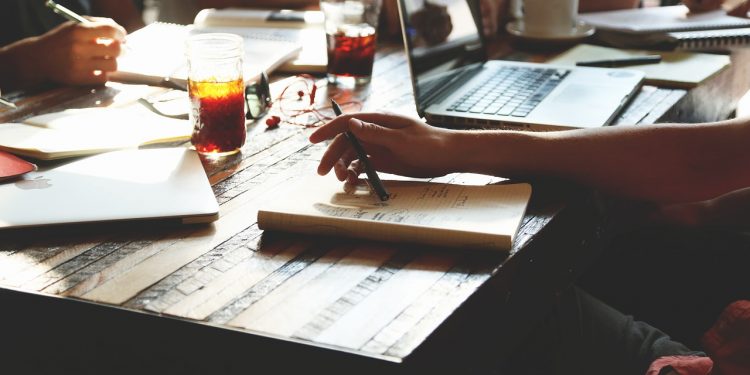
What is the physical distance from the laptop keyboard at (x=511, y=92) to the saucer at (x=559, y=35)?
0.24 meters

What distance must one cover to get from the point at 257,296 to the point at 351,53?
903 mm

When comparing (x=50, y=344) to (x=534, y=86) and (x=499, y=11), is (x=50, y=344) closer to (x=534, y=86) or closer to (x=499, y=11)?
(x=534, y=86)

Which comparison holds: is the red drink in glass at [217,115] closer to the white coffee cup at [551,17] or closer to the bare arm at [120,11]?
the white coffee cup at [551,17]

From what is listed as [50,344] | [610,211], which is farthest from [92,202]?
[610,211]

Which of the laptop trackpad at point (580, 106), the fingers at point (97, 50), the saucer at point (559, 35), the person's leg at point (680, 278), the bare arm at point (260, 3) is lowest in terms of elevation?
the person's leg at point (680, 278)

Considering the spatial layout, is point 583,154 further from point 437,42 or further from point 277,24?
point 277,24

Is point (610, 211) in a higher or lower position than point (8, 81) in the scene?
lower

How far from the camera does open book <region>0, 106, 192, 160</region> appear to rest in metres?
1.19

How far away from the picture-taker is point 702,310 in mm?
1475

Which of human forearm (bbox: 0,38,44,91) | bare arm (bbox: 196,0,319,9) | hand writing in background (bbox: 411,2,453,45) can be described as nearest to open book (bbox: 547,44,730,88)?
hand writing in background (bbox: 411,2,453,45)

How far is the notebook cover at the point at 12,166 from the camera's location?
3.59 feet

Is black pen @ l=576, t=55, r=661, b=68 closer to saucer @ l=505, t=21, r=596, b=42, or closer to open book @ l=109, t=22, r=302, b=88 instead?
saucer @ l=505, t=21, r=596, b=42

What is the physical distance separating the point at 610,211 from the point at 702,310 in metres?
0.38


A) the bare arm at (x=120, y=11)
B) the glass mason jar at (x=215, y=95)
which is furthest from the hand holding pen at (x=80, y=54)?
the bare arm at (x=120, y=11)
